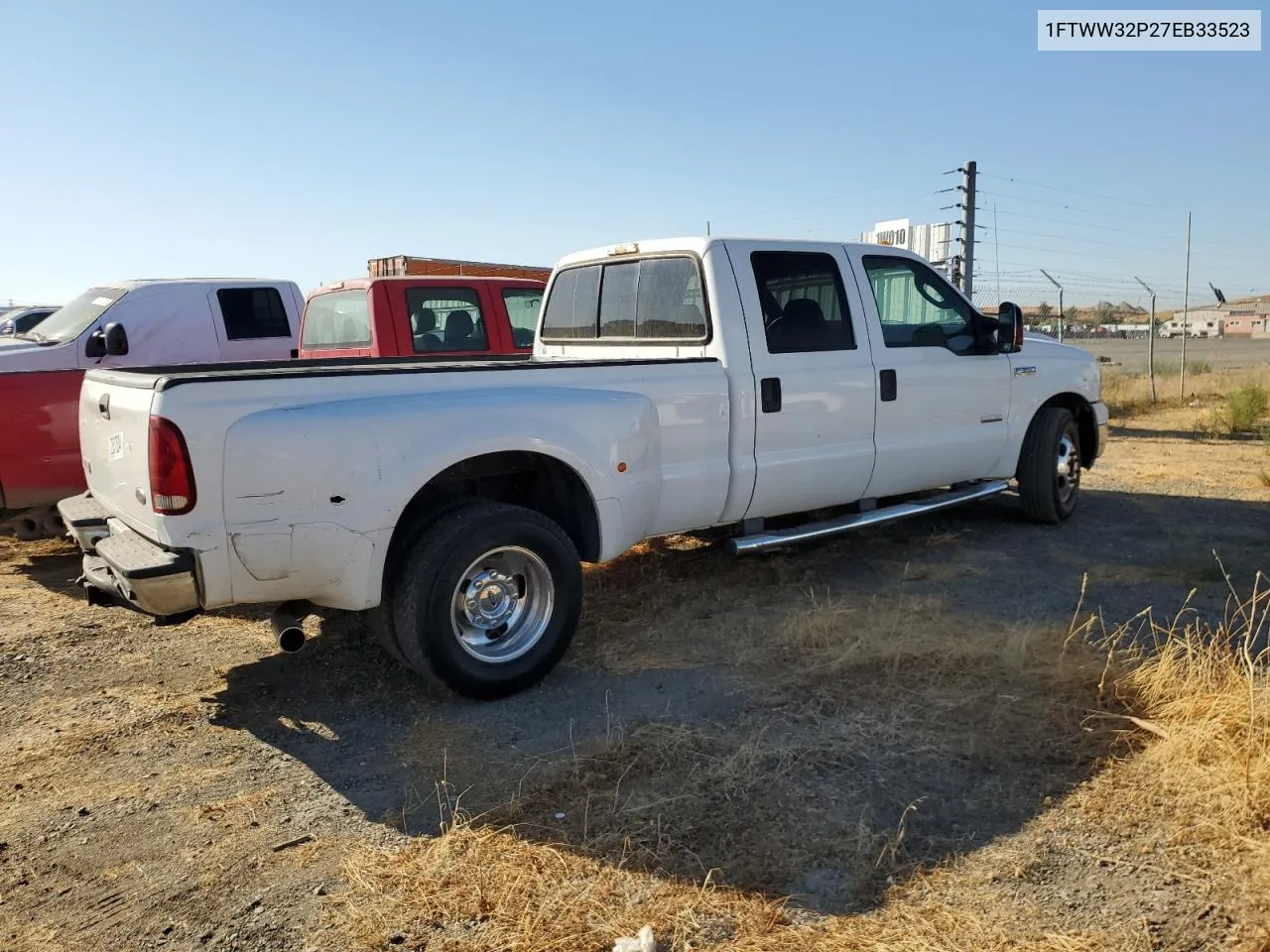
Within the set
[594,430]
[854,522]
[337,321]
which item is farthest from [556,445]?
[337,321]

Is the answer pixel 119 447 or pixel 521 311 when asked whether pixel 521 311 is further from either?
pixel 119 447

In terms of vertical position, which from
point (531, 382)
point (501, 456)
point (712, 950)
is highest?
point (531, 382)

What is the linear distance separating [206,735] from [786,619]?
9.06 ft

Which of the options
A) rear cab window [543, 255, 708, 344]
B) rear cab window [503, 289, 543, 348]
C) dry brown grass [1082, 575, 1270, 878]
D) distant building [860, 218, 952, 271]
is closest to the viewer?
dry brown grass [1082, 575, 1270, 878]

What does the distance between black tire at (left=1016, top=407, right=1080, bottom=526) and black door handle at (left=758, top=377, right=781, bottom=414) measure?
2673mm

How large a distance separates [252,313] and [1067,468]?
7373 mm

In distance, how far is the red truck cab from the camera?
820 cm

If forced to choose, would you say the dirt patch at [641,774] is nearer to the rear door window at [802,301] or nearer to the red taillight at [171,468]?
the red taillight at [171,468]

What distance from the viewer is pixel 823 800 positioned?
10.4ft

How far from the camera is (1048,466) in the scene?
22.3 ft

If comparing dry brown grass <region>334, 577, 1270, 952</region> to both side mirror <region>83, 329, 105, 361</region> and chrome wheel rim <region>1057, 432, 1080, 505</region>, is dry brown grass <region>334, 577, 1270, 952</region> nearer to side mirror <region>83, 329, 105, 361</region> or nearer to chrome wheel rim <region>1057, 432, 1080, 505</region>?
chrome wheel rim <region>1057, 432, 1080, 505</region>

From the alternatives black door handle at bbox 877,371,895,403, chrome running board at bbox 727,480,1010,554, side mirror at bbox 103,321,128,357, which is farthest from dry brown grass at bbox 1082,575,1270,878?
side mirror at bbox 103,321,128,357

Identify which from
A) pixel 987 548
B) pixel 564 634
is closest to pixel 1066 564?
pixel 987 548

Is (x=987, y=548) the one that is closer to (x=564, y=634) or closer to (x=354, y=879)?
(x=564, y=634)
